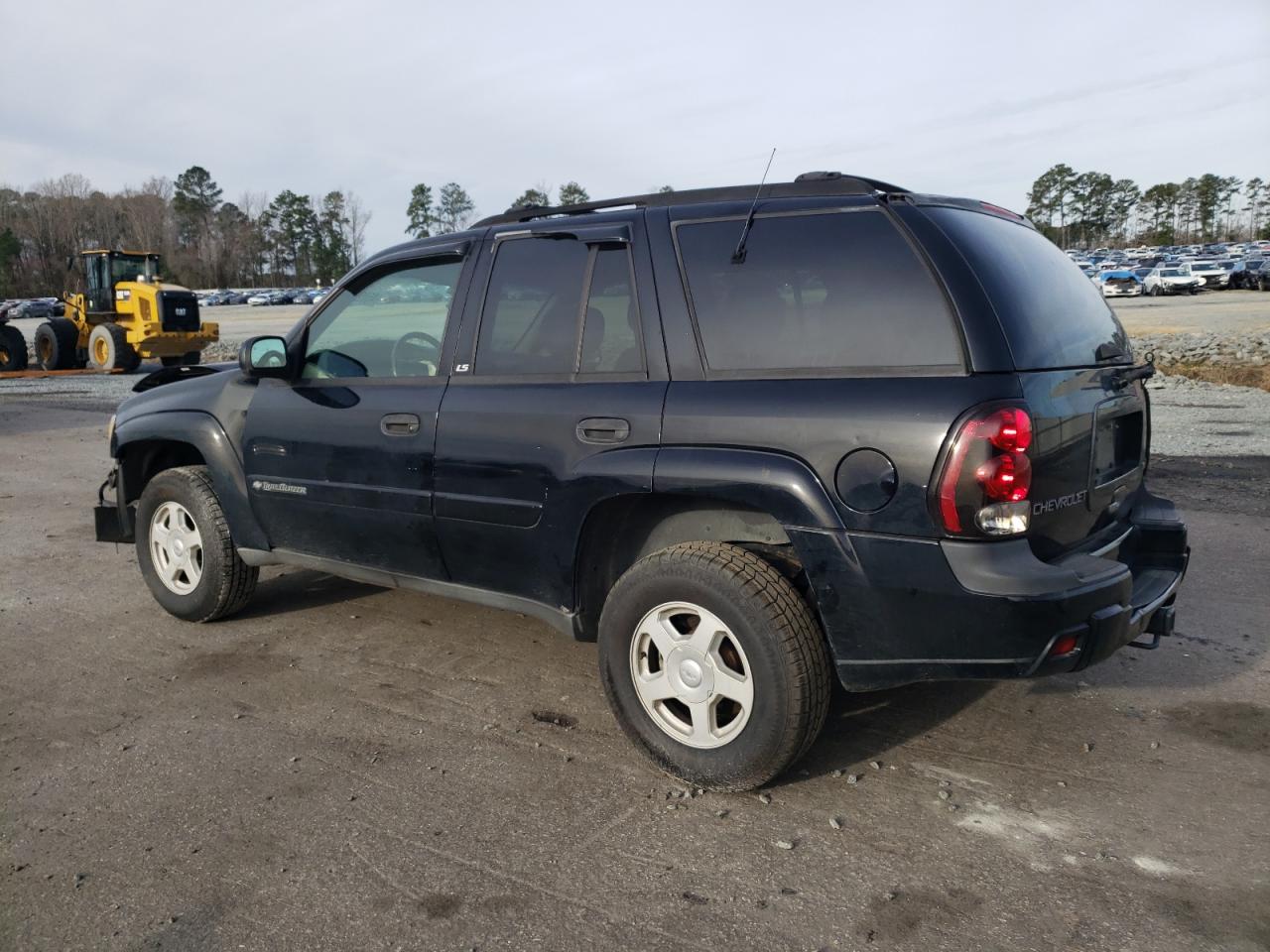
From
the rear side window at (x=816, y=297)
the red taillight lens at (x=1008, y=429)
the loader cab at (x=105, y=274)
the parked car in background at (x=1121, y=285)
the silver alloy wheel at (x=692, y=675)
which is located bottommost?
the silver alloy wheel at (x=692, y=675)

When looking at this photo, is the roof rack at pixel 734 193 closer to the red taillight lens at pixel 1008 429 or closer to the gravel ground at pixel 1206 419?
the red taillight lens at pixel 1008 429

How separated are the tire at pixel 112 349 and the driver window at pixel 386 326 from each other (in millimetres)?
19683

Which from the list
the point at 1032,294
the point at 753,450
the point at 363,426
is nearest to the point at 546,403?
the point at 753,450

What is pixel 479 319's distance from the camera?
4.06 meters

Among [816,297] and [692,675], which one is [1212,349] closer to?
[816,297]

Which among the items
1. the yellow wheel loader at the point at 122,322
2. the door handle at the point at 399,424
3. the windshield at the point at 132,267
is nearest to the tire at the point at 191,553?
the door handle at the point at 399,424

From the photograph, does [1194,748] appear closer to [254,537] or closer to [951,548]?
[951,548]

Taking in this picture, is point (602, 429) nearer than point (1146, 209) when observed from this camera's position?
Yes

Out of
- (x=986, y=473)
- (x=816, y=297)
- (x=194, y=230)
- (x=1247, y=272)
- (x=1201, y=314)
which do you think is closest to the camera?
(x=986, y=473)

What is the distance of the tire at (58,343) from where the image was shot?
22.6m

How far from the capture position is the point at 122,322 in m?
22.2

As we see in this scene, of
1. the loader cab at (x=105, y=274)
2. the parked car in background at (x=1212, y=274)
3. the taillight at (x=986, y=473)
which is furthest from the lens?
the parked car in background at (x=1212, y=274)

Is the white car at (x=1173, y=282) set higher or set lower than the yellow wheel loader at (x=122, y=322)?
higher

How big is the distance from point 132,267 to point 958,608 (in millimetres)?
23948
